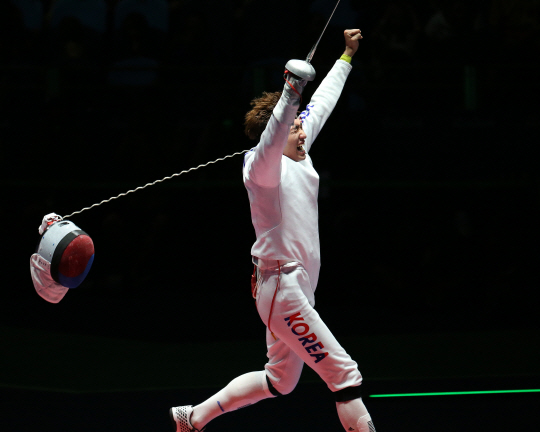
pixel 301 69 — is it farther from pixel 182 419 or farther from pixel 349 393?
pixel 182 419

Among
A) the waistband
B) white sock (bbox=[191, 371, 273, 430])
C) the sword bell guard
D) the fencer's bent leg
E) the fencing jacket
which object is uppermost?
the sword bell guard

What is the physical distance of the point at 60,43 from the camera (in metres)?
4.80

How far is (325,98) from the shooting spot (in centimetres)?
266

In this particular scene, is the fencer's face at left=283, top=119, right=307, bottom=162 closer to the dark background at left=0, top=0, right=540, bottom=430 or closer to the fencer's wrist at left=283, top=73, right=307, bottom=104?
the fencer's wrist at left=283, top=73, right=307, bottom=104

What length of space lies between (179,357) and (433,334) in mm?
1444

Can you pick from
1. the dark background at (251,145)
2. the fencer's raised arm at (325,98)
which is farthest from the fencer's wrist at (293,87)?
the dark background at (251,145)

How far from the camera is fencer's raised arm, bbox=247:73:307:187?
2045 millimetres

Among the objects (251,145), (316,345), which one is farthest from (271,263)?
(251,145)

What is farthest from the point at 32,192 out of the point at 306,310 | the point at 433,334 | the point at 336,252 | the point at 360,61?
the point at 306,310

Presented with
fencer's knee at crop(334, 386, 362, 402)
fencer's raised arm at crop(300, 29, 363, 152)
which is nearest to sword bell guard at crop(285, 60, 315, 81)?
fencer's raised arm at crop(300, 29, 363, 152)

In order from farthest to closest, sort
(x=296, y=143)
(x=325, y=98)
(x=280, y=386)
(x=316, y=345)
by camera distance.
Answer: (x=325, y=98)
(x=280, y=386)
(x=296, y=143)
(x=316, y=345)

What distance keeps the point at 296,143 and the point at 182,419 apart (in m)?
1.10

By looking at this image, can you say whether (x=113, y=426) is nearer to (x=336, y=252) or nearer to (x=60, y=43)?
(x=336, y=252)

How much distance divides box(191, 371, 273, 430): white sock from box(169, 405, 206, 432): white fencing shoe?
34mm
